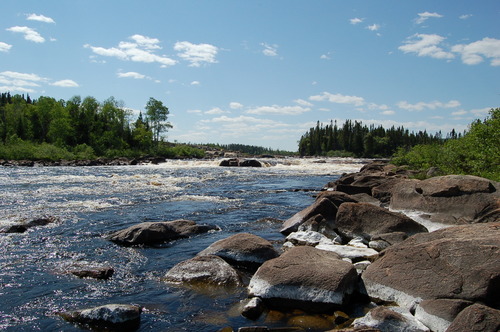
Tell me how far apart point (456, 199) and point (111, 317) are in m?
10.7

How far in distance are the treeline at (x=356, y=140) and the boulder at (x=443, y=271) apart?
11907 centimetres

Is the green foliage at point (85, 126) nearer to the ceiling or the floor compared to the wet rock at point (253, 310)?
nearer to the ceiling

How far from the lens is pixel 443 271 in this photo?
20.7 feet

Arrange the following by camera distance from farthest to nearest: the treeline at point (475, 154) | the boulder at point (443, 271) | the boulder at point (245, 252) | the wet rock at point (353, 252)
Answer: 1. the treeline at point (475, 154)
2. the boulder at point (245, 252)
3. the wet rock at point (353, 252)
4. the boulder at point (443, 271)

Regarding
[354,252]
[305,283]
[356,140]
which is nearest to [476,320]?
[305,283]

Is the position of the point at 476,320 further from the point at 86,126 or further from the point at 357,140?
the point at 357,140

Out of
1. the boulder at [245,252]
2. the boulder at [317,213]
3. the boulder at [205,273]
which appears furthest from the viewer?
the boulder at [317,213]

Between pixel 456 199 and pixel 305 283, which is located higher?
pixel 456 199

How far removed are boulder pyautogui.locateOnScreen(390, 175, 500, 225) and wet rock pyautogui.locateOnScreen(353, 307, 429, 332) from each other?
20.8 ft

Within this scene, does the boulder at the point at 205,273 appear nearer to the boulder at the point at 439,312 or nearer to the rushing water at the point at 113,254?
the rushing water at the point at 113,254

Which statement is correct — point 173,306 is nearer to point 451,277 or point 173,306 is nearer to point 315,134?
point 451,277

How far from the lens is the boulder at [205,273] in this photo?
7855 millimetres

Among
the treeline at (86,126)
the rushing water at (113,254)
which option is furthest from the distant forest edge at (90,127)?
the rushing water at (113,254)

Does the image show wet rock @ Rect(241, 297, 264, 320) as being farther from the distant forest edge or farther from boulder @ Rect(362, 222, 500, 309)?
the distant forest edge
